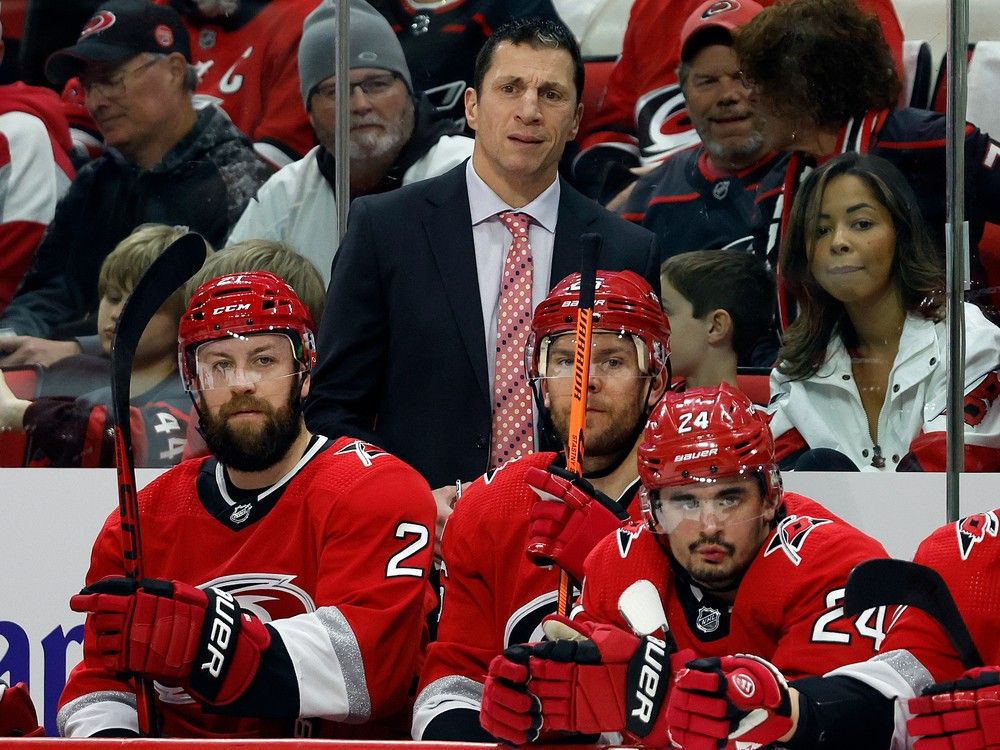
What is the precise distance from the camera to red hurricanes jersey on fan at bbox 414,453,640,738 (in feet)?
8.19

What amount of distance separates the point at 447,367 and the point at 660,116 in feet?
2.90

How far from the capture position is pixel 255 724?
251 cm

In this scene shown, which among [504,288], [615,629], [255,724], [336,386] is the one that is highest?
[504,288]

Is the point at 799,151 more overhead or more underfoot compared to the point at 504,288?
more overhead

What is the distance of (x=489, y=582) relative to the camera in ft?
8.53

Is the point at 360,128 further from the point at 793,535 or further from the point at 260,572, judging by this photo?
the point at 793,535

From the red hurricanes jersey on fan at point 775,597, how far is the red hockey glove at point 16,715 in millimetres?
814

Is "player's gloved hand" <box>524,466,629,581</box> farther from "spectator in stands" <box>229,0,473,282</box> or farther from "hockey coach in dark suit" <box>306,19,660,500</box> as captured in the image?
"spectator in stands" <box>229,0,473,282</box>

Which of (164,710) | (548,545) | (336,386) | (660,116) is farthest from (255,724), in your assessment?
(660,116)

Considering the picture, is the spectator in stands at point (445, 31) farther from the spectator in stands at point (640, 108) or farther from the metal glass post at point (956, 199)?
the metal glass post at point (956, 199)

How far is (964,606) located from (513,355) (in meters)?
1.16

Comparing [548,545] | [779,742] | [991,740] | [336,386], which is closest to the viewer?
[991,740]

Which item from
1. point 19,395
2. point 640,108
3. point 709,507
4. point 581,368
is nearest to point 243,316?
point 581,368

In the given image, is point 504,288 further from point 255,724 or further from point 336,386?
point 255,724
